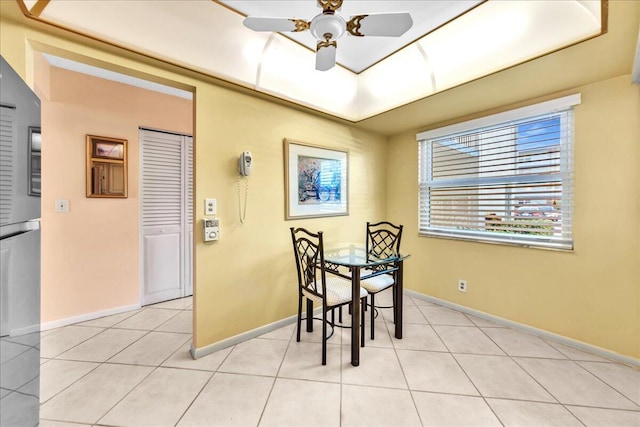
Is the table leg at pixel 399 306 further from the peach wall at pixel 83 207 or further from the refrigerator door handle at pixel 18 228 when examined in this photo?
the peach wall at pixel 83 207

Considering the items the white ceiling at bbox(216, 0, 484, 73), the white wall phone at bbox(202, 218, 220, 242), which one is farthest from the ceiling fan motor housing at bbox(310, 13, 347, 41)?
the white wall phone at bbox(202, 218, 220, 242)

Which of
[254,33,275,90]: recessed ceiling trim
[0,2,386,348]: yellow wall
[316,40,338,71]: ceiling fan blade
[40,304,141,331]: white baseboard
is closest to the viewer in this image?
[316,40,338,71]: ceiling fan blade

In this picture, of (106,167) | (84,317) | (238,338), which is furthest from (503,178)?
(84,317)

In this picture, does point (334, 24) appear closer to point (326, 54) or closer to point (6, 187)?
point (326, 54)

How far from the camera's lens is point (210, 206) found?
204cm

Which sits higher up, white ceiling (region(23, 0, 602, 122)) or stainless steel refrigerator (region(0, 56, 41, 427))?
white ceiling (region(23, 0, 602, 122))

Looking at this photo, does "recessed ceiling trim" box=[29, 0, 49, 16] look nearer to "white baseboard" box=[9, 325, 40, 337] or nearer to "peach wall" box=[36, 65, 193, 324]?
"peach wall" box=[36, 65, 193, 324]

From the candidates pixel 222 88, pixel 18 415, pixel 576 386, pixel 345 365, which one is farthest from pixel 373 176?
pixel 18 415

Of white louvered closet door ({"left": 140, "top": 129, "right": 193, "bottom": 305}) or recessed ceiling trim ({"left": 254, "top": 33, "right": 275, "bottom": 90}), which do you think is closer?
recessed ceiling trim ({"left": 254, "top": 33, "right": 275, "bottom": 90})

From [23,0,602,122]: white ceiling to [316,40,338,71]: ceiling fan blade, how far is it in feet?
1.46

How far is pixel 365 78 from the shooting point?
2.73 m

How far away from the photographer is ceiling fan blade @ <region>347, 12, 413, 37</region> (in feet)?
4.32

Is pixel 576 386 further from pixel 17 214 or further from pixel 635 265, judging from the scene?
pixel 17 214

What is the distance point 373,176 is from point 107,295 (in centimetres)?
348
